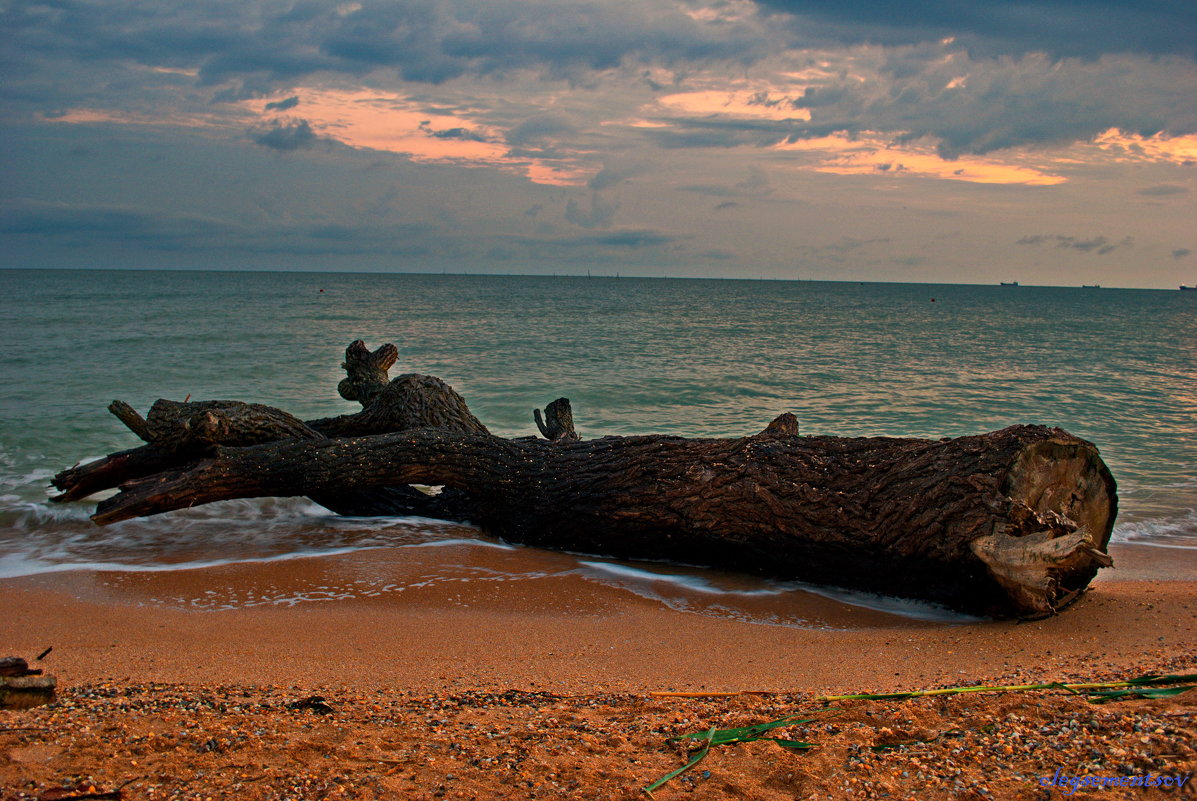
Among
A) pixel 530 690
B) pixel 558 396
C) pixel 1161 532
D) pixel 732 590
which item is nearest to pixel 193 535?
pixel 530 690

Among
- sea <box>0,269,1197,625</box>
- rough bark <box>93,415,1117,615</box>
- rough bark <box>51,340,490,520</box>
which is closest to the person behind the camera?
rough bark <box>93,415,1117,615</box>

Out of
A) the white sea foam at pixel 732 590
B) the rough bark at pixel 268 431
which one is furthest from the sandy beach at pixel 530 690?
the rough bark at pixel 268 431

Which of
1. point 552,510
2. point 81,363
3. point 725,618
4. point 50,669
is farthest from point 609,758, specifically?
point 81,363

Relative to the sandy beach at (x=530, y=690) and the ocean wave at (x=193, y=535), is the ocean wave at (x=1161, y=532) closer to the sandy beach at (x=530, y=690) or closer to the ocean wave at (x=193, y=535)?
the sandy beach at (x=530, y=690)

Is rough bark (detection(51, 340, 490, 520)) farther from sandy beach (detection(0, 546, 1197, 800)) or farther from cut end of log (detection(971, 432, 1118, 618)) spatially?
cut end of log (detection(971, 432, 1118, 618))

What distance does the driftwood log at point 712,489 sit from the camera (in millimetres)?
4840

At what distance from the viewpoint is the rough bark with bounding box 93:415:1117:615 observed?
4.82 meters

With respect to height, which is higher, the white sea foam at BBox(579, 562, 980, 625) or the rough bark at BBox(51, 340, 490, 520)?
the rough bark at BBox(51, 340, 490, 520)

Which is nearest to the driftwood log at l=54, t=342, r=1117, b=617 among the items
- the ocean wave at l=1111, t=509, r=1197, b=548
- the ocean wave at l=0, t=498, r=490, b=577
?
the ocean wave at l=0, t=498, r=490, b=577

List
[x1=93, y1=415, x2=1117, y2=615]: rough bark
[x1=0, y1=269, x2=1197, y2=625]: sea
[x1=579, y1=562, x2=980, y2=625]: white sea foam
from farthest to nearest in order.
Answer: [x1=0, y1=269, x2=1197, y2=625]: sea, [x1=579, y1=562, x2=980, y2=625]: white sea foam, [x1=93, y1=415, x2=1117, y2=615]: rough bark

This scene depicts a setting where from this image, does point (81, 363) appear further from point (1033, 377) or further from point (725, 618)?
point (1033, 377)

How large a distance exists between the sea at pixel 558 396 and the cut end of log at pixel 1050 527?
1.89ft

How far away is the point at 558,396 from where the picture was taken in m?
16.5

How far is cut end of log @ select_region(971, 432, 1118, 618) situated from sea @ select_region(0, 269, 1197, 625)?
22.6 inches
